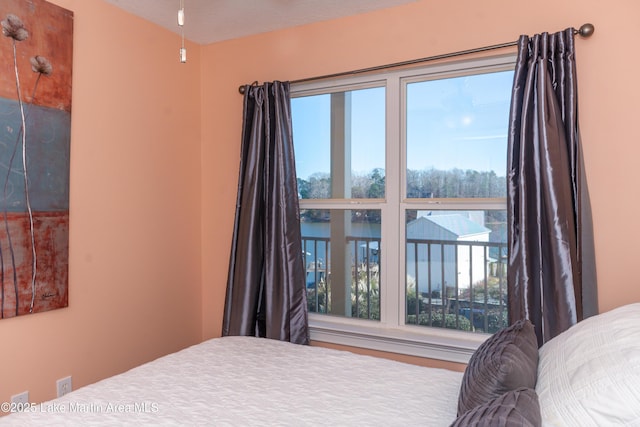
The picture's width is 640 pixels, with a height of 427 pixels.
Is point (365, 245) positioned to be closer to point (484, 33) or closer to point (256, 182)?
point (256, 182)

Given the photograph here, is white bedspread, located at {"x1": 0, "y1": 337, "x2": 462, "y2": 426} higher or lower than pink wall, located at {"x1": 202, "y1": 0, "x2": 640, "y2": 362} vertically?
lower

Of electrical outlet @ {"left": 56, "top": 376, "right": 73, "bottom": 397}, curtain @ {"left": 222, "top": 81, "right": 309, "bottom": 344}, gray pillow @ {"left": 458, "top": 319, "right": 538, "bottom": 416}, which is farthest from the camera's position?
curtain @ {"left": 222, "top": 81, "right": 309, "bottom": 344}

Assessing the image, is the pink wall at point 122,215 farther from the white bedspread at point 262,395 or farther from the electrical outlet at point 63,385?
the white bedspread at point 262,395

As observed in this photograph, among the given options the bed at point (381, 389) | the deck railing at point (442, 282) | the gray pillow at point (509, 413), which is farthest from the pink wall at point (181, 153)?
the gray pillow at point (509, 413)

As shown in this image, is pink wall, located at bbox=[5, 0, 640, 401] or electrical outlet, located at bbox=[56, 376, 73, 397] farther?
electrical outlet, located at bbox=[56, 376, 73, 397]

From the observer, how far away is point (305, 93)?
305cm

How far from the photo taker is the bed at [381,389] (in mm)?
1032

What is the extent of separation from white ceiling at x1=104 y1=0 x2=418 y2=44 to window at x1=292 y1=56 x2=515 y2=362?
411mm

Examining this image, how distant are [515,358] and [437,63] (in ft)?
6.04

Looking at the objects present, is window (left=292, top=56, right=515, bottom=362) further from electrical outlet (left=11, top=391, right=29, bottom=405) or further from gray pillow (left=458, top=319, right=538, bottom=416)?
electrical outlet (left=11, top=391, right=29, bottom=405)

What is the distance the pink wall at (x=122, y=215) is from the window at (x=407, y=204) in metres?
0.86

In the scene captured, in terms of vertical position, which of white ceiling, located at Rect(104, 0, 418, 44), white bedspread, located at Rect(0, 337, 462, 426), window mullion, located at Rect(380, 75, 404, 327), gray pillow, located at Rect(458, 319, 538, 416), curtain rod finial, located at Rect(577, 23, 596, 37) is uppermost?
white ceiling, located at Rect(104, 0, 418, 44)

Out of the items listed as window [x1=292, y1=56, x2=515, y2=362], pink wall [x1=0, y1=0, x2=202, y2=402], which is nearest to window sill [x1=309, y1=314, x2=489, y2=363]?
window [x1=292, y1=56, x2=515, y2=362]

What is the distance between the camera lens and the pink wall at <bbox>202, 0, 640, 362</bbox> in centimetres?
215
